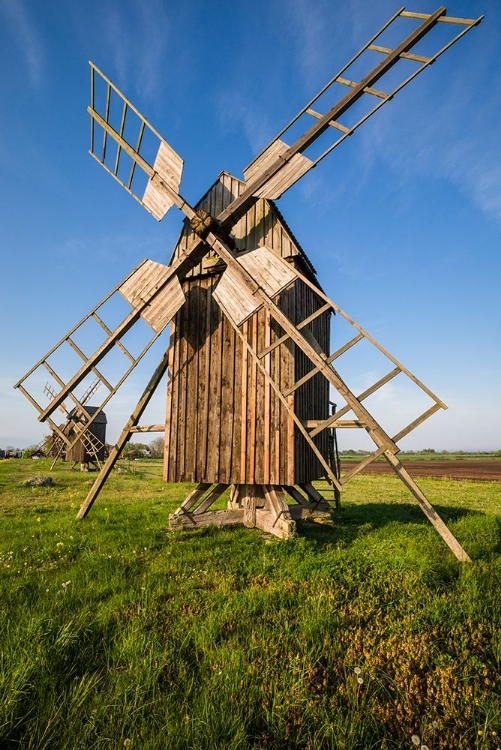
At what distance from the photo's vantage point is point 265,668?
3.25 metres

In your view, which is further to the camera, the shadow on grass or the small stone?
the small stone

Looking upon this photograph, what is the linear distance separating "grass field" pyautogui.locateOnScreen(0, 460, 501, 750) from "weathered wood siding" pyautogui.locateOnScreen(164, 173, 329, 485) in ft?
7.32

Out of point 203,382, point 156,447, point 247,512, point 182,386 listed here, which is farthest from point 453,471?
point 156,447

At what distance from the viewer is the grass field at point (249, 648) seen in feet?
8.65

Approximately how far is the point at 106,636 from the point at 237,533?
4541 mm

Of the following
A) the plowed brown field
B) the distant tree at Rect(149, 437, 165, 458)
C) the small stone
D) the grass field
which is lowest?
the grass field

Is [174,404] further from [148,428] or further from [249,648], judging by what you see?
[249,648]

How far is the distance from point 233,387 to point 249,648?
577 cm

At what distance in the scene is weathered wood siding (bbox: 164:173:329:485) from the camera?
8.37 metres

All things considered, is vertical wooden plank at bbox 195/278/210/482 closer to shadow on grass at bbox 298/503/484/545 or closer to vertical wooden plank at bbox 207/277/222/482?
vertical wooden plank at bbox 207/277/222/482

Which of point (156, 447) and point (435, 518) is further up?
point (156, 447)

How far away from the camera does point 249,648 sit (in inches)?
140

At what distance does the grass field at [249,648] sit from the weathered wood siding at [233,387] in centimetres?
223

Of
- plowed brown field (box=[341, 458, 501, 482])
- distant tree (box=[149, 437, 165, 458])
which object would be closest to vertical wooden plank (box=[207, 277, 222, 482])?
plowed brown field (box=[341, 458, 501, 482])
